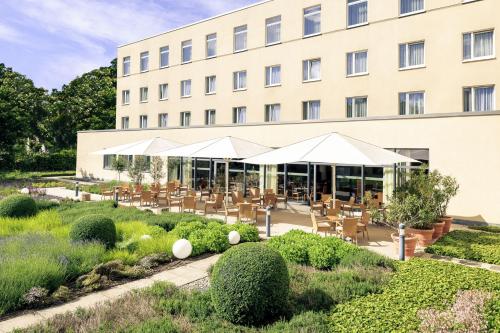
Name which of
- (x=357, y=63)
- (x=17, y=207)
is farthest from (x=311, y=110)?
(x=17, y=207)

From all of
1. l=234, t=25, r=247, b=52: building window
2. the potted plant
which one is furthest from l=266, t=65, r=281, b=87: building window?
the potted plant

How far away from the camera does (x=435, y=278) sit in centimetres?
777

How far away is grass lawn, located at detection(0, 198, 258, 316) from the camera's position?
7162 mm

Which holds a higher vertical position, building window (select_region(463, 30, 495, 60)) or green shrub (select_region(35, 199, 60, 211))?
building window (select_region(463, 30, 495, 60))

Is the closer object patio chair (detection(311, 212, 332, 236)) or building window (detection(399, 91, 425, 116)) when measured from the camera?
patio chair (detection(311, 212, 332, 236))

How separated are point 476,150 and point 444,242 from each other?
5.92 meters

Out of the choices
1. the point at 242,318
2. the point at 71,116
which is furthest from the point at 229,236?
the point at 71,116

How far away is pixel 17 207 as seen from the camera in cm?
1338

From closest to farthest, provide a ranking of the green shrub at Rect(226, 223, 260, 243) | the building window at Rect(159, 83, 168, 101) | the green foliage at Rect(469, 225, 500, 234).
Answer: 1. the green shrub at Rect(226, 223, 260, 243)
2. the green foliage at Rect(469, 225, 500, 234)
3. the building window at Rect(159, 83, 168, 101)

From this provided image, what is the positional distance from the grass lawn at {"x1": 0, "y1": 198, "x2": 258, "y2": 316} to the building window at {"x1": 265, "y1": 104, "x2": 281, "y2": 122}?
1356 centimetres

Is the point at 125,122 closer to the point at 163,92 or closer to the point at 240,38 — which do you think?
the point at 163,92

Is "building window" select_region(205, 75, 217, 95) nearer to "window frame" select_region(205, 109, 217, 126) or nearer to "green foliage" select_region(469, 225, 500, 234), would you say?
"window frame" select_region(205, 109, 217, 126)

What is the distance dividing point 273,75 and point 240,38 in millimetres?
4424

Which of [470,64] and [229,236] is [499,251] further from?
[470,64]
